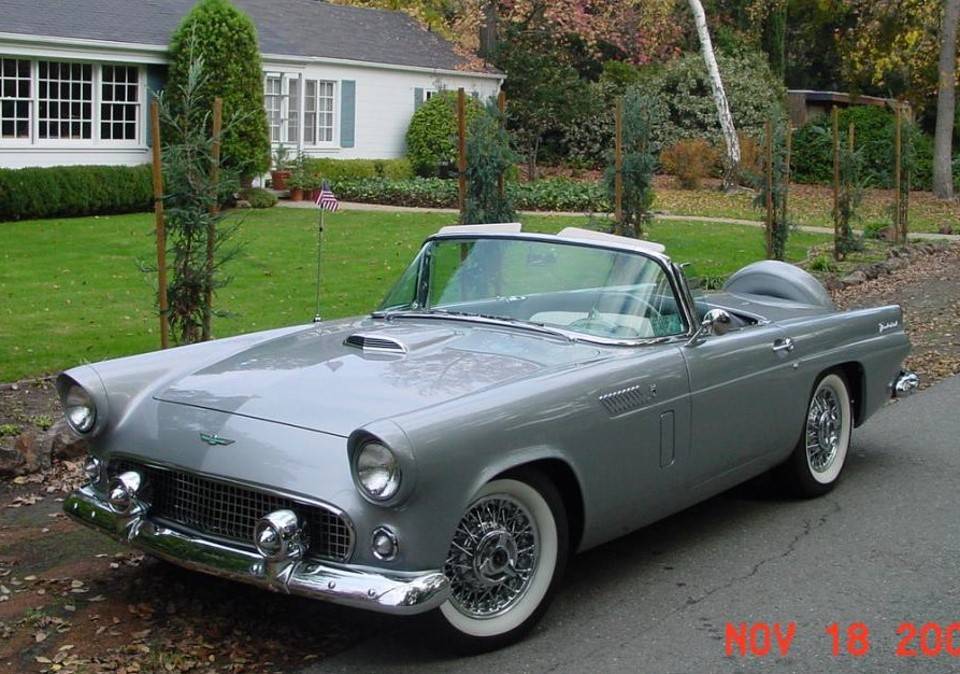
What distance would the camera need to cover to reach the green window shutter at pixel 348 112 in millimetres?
29188

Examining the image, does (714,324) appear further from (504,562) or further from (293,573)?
(293,573)

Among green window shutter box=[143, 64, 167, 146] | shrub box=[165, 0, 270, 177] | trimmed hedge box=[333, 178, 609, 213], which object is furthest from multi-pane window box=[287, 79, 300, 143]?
shrub box=[165, 0, 270, 177]

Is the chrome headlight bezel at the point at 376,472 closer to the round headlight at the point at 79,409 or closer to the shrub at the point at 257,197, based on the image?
the round headlight at the point at 79,409

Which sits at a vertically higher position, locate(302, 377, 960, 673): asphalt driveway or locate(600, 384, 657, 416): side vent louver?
locate(600, 384, 657, 416): side vent louver

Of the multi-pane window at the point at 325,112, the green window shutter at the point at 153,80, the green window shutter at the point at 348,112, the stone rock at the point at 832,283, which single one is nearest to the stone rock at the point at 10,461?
the stone rock at the point at 832,283

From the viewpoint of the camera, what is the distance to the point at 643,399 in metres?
5.20

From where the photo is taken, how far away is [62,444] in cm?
Answer: 685

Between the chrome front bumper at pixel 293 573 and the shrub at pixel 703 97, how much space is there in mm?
29966

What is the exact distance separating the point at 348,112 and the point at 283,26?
2462 millimetres

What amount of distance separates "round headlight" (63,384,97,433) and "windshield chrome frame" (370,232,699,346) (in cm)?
160

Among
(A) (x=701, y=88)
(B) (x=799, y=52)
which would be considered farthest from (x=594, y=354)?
(B) (x=799, y=52)

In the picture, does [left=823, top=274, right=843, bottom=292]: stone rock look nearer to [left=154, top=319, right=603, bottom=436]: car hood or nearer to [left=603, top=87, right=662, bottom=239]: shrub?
[left=603, top=87, right=662, bottom=239]: shrub

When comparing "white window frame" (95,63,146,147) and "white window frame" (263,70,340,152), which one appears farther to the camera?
"white window frame" (263,70,340,152)

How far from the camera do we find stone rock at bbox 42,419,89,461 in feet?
22.3
